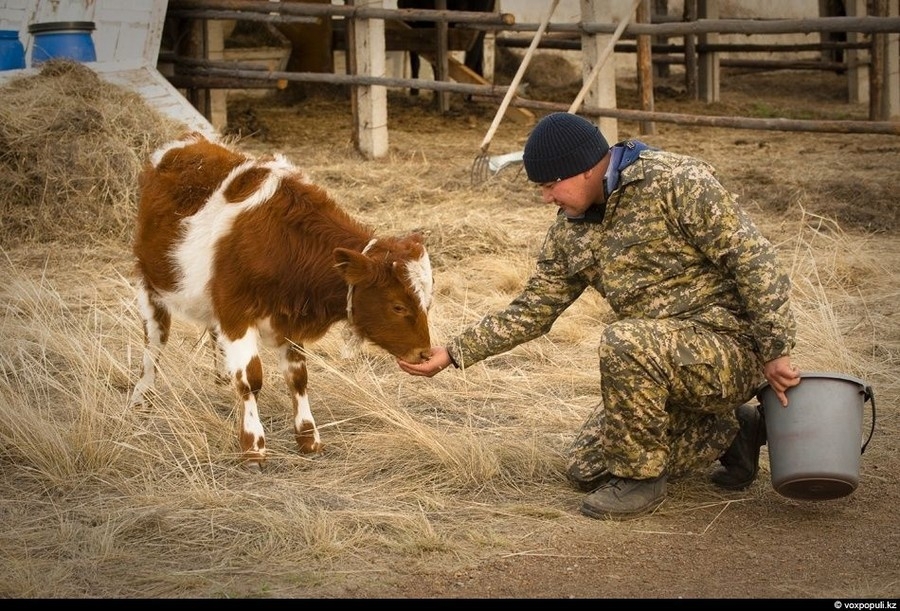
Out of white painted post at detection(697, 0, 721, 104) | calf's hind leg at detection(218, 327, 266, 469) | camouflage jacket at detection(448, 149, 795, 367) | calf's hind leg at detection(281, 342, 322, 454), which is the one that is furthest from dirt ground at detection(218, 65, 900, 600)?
white painted post at detection(697, 0, 721, 104)

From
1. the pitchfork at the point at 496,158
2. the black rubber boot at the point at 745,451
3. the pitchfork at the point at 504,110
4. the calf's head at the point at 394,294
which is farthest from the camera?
the pitchfork at the point at 496,158

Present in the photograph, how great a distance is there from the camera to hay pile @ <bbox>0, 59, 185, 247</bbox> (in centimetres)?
933

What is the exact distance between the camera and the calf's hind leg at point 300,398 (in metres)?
5.55

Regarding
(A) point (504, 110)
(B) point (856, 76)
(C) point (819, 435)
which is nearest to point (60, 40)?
(A) point (504, 110)

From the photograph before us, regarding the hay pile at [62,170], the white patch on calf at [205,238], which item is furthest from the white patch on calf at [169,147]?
the hay pile at [62,170]

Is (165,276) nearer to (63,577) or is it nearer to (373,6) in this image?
(63,577)

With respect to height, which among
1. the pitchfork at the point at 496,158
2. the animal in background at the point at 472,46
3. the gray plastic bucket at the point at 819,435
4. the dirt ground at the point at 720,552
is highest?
the animal in background at the point at 472,46

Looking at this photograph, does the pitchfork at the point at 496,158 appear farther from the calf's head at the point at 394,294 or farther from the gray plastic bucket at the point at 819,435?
the gray plastic bucket at the point at 819,435

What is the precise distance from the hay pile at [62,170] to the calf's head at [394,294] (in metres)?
4.65

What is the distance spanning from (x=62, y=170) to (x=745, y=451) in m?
6.37

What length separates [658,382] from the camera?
14.8 ft

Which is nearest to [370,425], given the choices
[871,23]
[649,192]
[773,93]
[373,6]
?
[649,192]

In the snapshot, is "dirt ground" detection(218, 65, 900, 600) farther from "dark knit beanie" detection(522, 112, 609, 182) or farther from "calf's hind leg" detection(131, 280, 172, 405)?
"calf's hind leg" detection(131, 280, 172, 405)

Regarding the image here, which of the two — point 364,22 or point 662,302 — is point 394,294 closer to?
point 662,302
